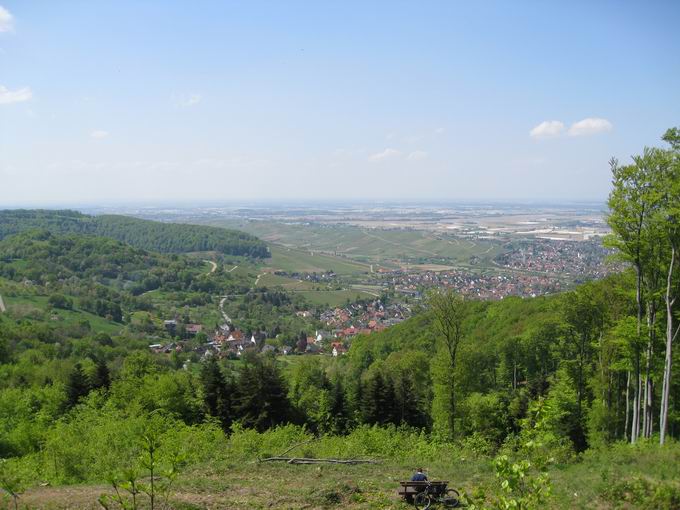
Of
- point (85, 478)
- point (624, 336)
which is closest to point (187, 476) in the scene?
point (85, 478)

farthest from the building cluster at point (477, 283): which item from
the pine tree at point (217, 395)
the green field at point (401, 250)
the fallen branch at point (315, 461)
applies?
the fallen branch at point (315, 461)

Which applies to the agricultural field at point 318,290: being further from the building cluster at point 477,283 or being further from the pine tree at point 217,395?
the pine tree at point 217,395

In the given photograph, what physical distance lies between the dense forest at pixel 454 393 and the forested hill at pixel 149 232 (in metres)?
111

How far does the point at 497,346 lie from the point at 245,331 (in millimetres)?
63818

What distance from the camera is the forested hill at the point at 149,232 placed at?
165 m

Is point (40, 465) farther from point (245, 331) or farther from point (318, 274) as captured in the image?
point (318, 274)

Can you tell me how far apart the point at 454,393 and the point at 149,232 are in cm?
17045

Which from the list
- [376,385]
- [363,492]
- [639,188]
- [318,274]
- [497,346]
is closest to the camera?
→ [363,492]

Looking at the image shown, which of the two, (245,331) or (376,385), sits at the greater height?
(376,385)

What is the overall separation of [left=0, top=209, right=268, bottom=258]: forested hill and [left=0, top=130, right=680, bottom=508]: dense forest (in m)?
111

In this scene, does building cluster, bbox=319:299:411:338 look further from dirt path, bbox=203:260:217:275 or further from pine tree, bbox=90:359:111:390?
pine tree, bbox=90:359:111:390

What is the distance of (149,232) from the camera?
17562 centimetres

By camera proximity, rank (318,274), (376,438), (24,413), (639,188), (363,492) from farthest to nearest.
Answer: (318,274) < (24,413) < (376,438) < (639,188) < (363,492)

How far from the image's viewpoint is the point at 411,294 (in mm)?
110625
